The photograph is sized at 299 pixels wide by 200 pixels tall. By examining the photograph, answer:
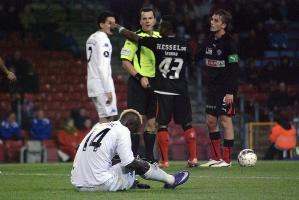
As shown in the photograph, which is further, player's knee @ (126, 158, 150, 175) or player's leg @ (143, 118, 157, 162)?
player's leg @ (143, 118, 157, 162)

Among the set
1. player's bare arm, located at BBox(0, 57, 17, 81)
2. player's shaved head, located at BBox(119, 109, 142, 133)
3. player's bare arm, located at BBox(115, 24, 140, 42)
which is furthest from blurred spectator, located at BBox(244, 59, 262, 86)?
player's shaved head, located at BBox(119, 109, 142, 133)

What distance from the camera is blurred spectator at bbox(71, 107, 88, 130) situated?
80.7ft

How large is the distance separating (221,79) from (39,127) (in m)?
9.47

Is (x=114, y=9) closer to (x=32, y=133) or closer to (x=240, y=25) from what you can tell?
(x=240, y=25)

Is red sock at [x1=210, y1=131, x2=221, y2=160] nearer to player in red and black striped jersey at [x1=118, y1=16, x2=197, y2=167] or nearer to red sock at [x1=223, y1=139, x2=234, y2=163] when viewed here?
red sock at [x1=223, y1=139, x2=234, y2=163]

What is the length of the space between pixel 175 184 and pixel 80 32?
63.9ft

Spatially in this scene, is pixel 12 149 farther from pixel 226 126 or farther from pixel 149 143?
pixel 149 143

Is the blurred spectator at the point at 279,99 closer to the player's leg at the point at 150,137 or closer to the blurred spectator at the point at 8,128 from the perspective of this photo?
the blurred spectator at the point at 8,128

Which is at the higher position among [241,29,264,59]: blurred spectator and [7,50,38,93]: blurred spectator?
[241,29,264,59]: blurred spectator

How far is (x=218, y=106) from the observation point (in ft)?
50.8

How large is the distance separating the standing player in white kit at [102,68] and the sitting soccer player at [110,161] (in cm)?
466

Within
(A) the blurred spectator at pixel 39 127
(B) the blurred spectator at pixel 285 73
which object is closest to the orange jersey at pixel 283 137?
(B) the blurred spectator at pixel 285 73

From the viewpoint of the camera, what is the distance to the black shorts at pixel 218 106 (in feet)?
50.6

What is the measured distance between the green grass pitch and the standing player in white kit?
Result: 124 cm
